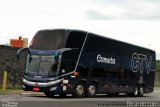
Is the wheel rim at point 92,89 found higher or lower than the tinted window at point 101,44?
lower

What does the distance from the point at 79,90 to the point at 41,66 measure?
276 cm

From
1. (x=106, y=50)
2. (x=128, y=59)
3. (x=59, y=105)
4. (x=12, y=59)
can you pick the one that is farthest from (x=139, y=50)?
(x=59, y=105)

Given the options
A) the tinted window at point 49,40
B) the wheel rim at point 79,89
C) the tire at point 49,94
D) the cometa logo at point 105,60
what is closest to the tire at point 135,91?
the cometa logo at point 105,60

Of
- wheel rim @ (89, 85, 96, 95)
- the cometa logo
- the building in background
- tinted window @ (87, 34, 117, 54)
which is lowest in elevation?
wheel rim @ (89, 85, 96, 95)

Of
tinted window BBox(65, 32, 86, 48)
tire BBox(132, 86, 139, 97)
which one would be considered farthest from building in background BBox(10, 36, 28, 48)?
tinted window BBox(65, 32, 86, 48)

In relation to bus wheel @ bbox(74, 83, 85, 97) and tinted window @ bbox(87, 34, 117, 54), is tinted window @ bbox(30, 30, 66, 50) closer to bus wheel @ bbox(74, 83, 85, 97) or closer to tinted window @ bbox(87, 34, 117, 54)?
tinted window @ bbox(87, 34, 117, 54)

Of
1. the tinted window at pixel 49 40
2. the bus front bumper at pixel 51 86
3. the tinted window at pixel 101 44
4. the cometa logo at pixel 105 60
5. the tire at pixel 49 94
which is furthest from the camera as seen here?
the cometa logo at pixel 105 60

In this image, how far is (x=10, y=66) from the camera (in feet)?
114

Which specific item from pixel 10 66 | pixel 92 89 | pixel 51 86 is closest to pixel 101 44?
pixel 92 89

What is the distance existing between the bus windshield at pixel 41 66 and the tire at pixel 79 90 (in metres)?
2.12

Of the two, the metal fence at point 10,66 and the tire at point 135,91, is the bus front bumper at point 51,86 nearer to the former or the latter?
the tire at point 135,91

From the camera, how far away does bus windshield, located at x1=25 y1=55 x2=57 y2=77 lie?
79.7ft

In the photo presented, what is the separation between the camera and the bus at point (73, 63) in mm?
24359

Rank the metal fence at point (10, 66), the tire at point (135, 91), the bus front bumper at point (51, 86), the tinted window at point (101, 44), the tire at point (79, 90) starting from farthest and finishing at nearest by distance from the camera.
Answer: the metal fence at point (10, 66)
the tire at point (135, 91)
the tinted window at point (101, 44)
the tire at point (79, 90)
the bus front bumper at point (51, 86)
